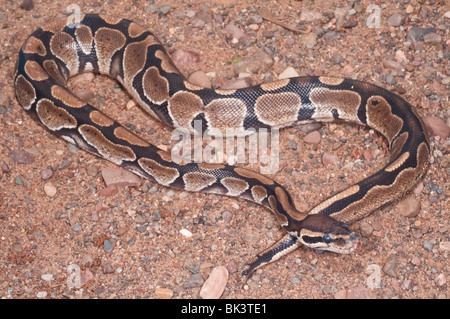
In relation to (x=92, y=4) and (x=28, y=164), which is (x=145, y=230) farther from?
(x=92, y=4)

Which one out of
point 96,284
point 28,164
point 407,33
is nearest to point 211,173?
point 96,284

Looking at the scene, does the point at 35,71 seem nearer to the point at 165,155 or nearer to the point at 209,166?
the point at 165,155

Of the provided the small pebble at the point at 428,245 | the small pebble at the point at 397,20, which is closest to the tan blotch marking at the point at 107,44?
the small pebble at the point at 397,20

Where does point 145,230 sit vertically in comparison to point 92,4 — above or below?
below

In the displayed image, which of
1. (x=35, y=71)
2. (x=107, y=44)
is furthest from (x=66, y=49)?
(x=35, y=71)

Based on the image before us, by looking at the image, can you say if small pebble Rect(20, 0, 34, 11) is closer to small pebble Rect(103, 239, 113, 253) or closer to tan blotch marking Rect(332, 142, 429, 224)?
small pebble Rect(103, 239, 113, 253)

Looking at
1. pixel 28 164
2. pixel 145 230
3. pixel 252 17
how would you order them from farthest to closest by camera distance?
pixel 252 17 < pixel 28 164 < pixel 145 230

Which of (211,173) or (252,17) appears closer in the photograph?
(211,173)
